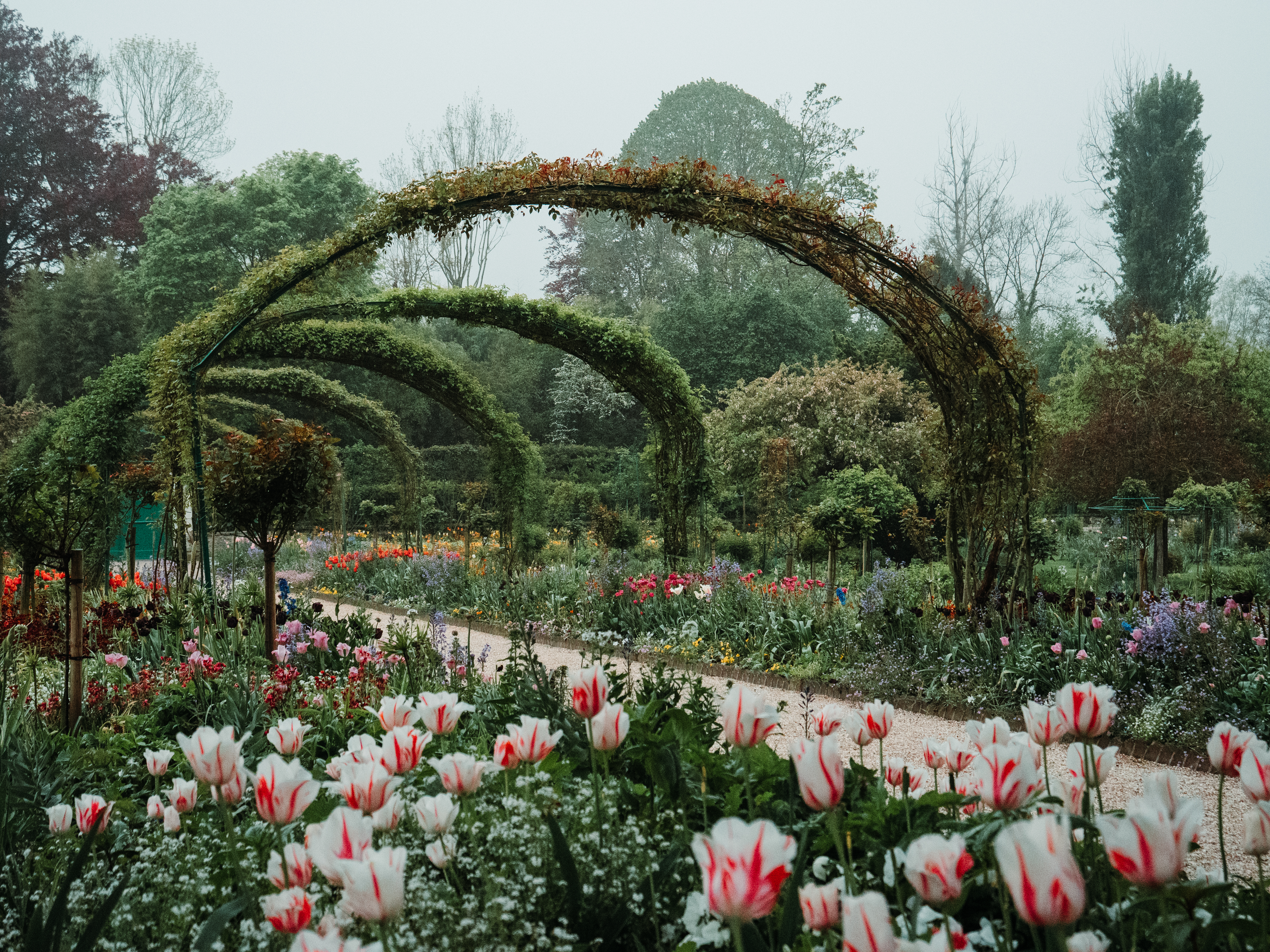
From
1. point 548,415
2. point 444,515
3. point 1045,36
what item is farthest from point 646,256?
point 444,515

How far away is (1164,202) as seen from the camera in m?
18.9

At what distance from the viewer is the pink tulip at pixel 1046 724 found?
1.26 metres

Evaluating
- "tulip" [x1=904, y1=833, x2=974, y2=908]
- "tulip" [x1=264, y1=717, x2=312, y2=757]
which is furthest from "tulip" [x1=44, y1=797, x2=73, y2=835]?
"tulip" [x1=904, y1=833, x2=974, y2=908]

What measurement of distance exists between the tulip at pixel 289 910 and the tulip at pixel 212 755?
0.89 feet

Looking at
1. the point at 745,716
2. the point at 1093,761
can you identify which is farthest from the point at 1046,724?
the point at 745,716

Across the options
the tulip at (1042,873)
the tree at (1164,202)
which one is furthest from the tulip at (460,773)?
the tree at (1164,202)

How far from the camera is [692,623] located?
643 centimetres

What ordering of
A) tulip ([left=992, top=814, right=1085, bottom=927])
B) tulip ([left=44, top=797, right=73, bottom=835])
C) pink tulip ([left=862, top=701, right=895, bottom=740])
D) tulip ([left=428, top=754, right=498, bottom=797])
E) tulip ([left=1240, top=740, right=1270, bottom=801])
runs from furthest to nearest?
1. tulip ([left=44, top=797, right=73, bottom=835])
2. pink tulip ([left=862, top=701, right=895, bottom=740])
3. tulip ([left=428, top=754, right=498, bottom=797])
4. tulip ([left=1240, top=740, right=1270, bottom=801])
5. tulip ([left=992, top=814, right=1085, bottom=927])

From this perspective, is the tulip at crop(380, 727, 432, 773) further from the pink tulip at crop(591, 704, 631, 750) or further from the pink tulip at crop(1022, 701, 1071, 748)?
the pink tulip at crop(1022, 701, 1071, 748)

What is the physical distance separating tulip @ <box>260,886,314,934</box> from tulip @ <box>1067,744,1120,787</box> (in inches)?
41.6

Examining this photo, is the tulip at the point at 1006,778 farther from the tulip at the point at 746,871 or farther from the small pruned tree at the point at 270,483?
the small pruned tree at the point at 270,483

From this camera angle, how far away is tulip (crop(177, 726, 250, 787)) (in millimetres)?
1208

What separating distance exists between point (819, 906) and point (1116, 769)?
3777 mm

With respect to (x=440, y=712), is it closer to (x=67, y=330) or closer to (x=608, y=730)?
(x=608, y=730)
